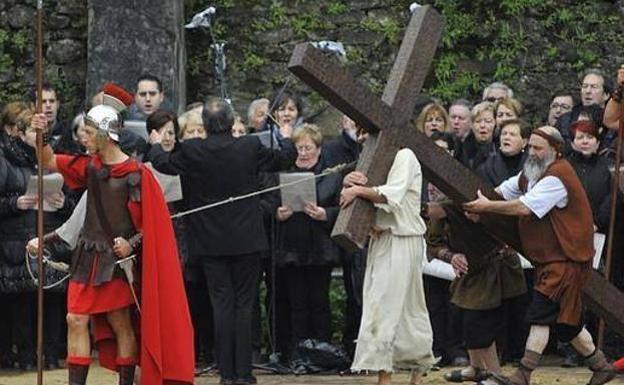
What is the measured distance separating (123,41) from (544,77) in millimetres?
3667

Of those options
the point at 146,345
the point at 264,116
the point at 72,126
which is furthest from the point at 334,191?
the point at 146,345

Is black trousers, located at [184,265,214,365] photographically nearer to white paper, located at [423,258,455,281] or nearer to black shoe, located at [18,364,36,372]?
black shoe, located at [18,364,36,372]

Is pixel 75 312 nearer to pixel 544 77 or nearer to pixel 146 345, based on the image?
pixel 146 345

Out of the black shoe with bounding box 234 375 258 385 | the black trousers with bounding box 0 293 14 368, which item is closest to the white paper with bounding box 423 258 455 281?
the black shoe with bounding box 234 375 258 385

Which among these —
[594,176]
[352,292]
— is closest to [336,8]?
[352,292]

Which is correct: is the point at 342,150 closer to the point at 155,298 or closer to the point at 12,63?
the point at 155,298

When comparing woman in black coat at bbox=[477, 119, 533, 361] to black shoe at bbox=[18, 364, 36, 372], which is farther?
black shoe at bbox=[18, 364, 36, 372]

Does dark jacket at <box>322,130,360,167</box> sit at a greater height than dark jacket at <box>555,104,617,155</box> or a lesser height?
lesser

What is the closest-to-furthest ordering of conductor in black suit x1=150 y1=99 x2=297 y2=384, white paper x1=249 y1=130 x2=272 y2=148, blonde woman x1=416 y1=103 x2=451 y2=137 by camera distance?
conductor in black suit x1=150 y1=99 x2=297 y2=384, white paper x1=249 y1=130 x2=272 y2=148, blonde woman x1=416 y1=103 x2=451 y2=137

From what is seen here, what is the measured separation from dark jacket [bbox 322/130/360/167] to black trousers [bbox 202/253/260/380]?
151cm

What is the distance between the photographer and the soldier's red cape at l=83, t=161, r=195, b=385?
1134 centimetres

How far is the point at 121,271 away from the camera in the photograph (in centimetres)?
1134

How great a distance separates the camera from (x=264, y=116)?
14406 millimetres

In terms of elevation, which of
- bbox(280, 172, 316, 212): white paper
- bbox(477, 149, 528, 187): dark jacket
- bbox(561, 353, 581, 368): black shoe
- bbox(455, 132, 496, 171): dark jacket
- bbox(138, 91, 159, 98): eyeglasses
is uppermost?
bbox(138, 91, 159, 98): eyeglasses
